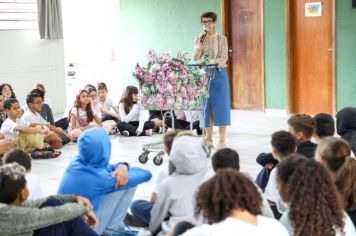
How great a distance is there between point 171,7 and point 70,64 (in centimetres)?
302

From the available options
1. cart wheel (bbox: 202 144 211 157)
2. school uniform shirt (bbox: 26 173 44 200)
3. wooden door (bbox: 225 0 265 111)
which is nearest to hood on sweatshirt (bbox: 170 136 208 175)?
school uniform shirt (bbox: 26 173 44 200)

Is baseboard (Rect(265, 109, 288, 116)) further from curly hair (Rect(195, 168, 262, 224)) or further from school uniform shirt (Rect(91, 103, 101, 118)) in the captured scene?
curly hair (Rect(195, 168, 262, 224))

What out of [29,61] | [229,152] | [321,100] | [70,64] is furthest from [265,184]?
[70,64]

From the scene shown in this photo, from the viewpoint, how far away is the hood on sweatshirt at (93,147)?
3943 millimetres

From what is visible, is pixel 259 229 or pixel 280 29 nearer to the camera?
pixel 259 229

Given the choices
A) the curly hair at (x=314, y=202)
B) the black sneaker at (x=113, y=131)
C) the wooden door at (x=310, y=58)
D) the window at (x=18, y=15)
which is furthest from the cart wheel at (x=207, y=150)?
the window at (x=18, y=15)

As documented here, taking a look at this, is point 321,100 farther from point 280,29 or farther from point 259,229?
point 259,229

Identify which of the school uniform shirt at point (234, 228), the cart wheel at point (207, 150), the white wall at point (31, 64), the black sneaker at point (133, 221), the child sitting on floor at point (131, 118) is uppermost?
the white wall at point (31, 64)

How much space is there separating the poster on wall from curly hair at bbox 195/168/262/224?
324 inches

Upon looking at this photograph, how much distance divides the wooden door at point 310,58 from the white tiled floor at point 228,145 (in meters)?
0.52

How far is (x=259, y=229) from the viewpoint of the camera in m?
2.53

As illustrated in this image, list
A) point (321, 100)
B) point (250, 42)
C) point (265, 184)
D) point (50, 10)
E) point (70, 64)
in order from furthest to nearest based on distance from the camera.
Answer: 1. point (70, 64)
2. point (50, 10)
3. point (250, 42)
4. point (321, 100)
5. point (265, 184)

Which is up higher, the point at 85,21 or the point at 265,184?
the point at 85,21

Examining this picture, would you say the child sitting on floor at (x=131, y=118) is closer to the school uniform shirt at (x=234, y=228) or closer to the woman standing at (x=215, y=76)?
the woman standing at (x=215, y=76)
